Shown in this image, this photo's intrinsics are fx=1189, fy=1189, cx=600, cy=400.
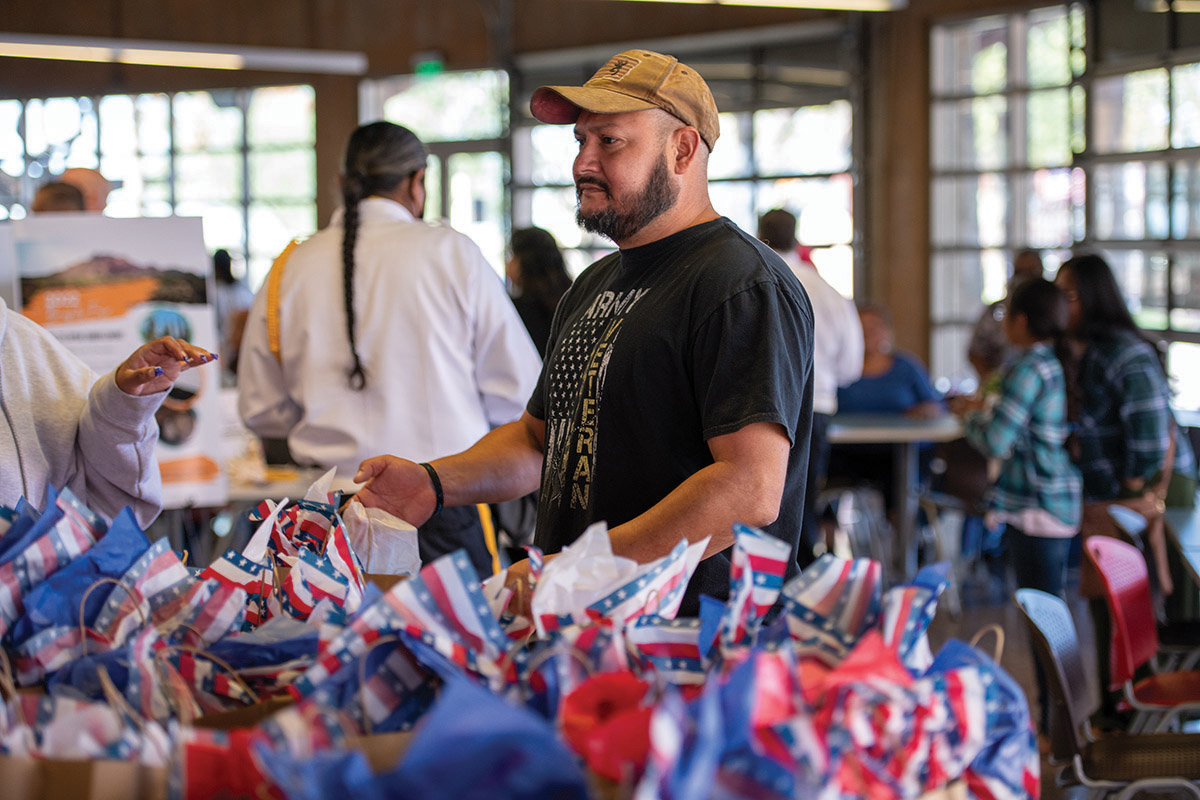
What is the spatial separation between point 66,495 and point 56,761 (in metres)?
0.42

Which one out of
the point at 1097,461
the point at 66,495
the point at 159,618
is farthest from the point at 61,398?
the point at 1097,461

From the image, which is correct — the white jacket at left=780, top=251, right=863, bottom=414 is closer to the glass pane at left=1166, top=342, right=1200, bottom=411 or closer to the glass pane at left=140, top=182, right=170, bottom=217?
the glass pane at left=1166, top=342, right=1200, bottom=411

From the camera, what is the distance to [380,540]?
1575mm

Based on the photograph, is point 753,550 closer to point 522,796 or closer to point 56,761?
point 522,796

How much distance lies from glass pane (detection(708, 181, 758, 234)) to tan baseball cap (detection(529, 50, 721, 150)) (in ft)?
23.2

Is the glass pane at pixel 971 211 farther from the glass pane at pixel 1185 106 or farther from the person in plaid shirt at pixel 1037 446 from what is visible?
the person in plaid shirt at pixel 1037 446

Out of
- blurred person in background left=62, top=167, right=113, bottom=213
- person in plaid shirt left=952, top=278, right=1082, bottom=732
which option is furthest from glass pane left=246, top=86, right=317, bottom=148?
person in plaid shirt left=952, top=278, right=1082, bottom=732

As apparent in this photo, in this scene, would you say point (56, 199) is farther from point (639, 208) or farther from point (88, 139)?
point (88, 139)

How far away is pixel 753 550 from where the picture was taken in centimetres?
100

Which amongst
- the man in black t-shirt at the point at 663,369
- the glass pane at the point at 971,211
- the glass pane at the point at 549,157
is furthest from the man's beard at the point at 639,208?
the glass pane at the point at 549,157

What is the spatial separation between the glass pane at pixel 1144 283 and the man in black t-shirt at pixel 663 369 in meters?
4.60

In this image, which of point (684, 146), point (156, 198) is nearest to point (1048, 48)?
point (684, 146)

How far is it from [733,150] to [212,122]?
4784 millimetres

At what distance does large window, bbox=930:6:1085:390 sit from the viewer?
7.32m
